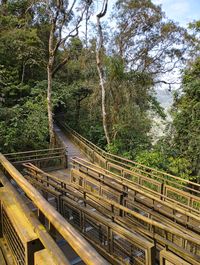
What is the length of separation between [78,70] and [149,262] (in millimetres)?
16578

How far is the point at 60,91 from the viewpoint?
14.5 m

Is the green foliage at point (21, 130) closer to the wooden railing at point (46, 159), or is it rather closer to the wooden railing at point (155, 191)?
the wooden railing at point (46, 159)

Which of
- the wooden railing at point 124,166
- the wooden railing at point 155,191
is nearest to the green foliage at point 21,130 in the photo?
the wooden railing at point 124,166

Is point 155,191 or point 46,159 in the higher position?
point 46,159

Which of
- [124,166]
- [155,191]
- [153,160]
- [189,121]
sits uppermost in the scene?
[189,121]

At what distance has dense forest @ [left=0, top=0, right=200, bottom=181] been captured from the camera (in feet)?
34.2

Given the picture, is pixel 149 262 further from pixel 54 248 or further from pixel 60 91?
pixel 60 91

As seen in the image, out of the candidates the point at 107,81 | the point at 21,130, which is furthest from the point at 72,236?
the point at 107,81

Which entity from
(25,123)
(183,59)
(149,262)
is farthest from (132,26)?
(149,262)

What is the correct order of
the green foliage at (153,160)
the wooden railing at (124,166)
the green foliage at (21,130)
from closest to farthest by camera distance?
the wooden railing at (124,166)
the green foliage at (21,130)
the green foliage at (153,160)

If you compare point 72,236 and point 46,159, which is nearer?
point 72,236

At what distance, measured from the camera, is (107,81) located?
1235cm

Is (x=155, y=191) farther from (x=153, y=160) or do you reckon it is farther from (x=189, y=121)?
(x=189, y=121)

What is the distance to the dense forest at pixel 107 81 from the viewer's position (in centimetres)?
1043
